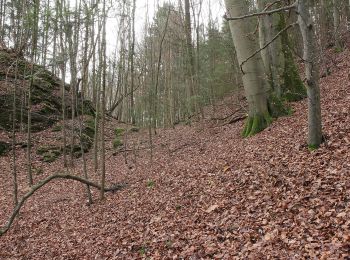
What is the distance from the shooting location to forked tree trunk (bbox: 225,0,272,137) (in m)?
10.0

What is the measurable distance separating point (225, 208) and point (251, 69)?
17.9 ft

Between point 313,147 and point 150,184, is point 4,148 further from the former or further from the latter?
point 313,147

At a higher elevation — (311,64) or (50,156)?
(311,64)

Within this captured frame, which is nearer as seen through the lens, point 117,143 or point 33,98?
point 117,143

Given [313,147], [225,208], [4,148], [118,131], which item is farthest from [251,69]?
[118,131]

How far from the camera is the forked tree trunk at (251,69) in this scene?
1002 cm

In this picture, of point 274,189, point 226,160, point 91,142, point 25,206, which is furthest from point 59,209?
point 91,142

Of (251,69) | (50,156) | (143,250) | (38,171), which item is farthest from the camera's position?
(50,156)

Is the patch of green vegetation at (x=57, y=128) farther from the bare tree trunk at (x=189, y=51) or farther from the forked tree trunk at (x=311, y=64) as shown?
the forked tree trunk at (x=311, y=64)

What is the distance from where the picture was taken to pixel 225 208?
6027 mm

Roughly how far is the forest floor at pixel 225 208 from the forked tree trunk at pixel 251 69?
646 mm

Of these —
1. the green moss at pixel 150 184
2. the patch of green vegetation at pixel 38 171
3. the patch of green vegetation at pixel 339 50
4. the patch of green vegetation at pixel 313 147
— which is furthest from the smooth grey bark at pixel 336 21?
the patch of green vegetation at pixel 38 171

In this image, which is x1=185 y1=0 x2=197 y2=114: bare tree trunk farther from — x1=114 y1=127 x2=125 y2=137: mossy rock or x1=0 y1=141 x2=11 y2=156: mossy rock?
x1=0 y1=141 x2=11 y2=156: mossy rock

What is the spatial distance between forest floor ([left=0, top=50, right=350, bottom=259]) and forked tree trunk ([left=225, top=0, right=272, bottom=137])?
0.65m
